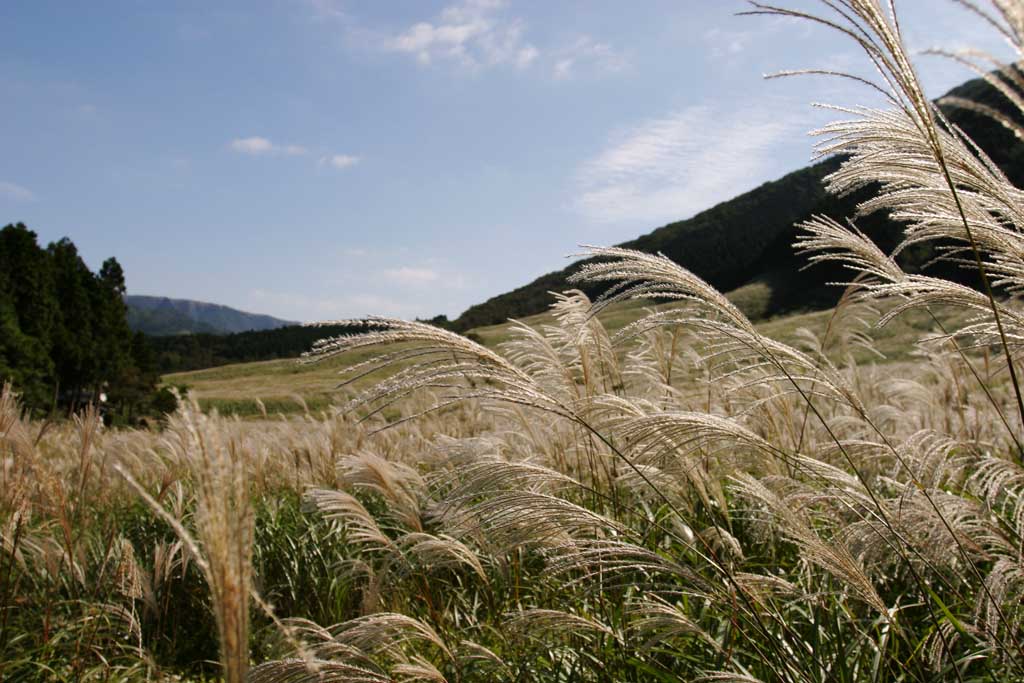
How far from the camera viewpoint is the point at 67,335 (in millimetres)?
28078

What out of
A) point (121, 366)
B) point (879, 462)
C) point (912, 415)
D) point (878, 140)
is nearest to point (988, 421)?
point (912, 415)

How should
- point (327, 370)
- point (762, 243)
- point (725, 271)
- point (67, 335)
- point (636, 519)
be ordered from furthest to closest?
point (762, 243), point (725, 271), point (327, 370), point (67, 335), point (636, 519)

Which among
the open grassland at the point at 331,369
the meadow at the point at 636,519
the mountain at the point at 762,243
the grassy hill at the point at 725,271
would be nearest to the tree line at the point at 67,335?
the open grassland at the point at 331,369

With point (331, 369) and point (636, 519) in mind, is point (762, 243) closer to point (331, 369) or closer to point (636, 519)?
point (331, 369)

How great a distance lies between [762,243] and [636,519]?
315 feet

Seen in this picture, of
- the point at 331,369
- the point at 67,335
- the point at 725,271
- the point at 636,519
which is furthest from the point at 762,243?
the point at 636,519

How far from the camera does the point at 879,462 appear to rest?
4.20m

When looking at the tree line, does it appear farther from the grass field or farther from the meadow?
the meadow

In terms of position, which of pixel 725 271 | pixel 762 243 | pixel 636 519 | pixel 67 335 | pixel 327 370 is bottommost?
pixel 327 370

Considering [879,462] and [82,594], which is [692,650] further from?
[82,594]

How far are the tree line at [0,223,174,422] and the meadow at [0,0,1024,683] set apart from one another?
20627 millimetres

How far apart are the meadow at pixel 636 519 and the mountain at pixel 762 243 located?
4396 cm

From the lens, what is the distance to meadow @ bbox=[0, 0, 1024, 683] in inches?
69.7

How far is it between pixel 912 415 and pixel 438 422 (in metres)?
4.31
